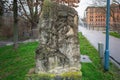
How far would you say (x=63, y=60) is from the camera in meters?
6.83

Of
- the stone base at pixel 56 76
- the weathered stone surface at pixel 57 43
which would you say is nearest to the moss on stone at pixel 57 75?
the stone base at pixel 56 76

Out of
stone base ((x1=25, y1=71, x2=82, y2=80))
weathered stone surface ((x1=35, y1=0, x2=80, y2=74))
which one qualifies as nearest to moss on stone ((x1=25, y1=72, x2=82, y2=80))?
stone base ((x1=25, y1=71, x2=82, y2=80))

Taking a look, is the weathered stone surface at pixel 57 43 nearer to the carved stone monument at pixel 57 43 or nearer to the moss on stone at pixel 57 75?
the carved stone monument at pixel 57 43

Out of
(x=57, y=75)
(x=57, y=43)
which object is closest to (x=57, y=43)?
(x=57, y=43)

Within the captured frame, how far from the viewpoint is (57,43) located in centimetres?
681

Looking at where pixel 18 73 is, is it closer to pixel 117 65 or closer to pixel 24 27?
pixel 117 65

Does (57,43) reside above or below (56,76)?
above

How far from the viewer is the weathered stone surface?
681cm

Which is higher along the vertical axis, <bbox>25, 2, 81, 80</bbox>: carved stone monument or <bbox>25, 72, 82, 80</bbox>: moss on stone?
<bbox>25, 2, 81, 80</bbox>: carved stone monument

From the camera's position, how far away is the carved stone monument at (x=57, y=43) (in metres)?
6.81

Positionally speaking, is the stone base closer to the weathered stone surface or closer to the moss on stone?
the moss on stone

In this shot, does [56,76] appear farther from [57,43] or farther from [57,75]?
[57,43]

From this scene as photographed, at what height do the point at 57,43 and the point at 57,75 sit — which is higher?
the point at 57,43

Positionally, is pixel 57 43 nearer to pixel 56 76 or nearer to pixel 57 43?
pixel 57 43
